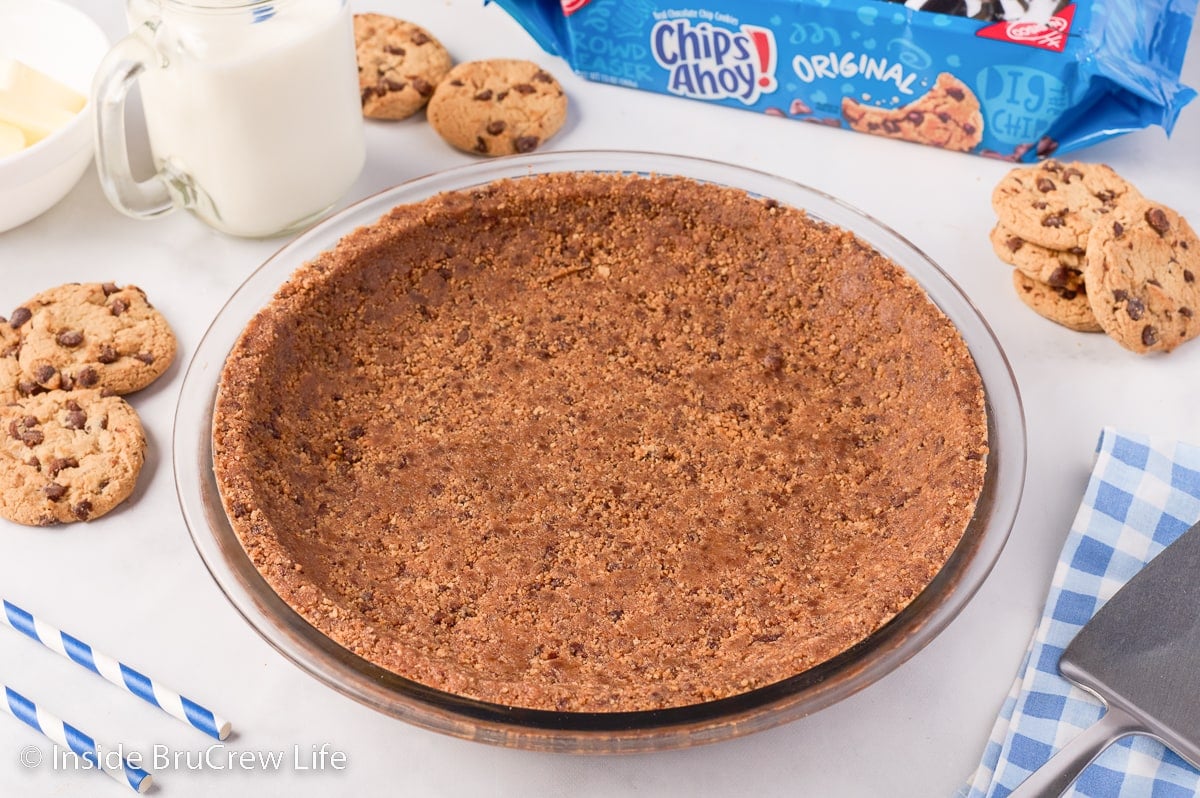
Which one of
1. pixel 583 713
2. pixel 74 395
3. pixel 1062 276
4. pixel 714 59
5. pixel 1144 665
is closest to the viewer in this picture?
pixel 583 713

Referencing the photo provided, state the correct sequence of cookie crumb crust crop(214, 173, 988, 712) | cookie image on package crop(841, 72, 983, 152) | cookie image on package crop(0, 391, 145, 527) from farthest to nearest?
1. cookie image on package crop(841, 72, 983, 152)
2. cookie image on package crop(0, 391, 145, 527)
3. cookie crumb crust crop(214, 173, 988, 712)

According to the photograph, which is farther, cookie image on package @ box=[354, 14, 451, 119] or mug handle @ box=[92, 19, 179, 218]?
cookie image on package @ box=[354, 14, 451, 119]

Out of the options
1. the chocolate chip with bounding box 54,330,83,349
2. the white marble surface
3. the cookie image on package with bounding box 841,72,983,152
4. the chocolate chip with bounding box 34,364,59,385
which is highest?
the cookie image on package with bounding box 841,72,983,152

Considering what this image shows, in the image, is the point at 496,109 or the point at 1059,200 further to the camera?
the point at 496,109

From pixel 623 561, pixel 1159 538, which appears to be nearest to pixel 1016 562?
pixel 1159 538

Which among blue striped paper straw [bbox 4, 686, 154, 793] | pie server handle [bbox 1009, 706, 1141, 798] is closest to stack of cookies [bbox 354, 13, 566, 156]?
blue striped paper straw [bbox 4, 686, 154, 793]

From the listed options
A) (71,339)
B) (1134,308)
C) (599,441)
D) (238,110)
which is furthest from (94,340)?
(1134,308)

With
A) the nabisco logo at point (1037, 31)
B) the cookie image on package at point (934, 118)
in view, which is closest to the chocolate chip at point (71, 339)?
the cookie image on package at point (934, 118)

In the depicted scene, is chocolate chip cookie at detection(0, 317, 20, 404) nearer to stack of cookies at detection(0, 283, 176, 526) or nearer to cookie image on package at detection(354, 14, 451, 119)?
stack of cookies at detection(0, 283, 176, 526)

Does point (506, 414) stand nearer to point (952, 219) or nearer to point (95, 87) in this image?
point (95, 87)

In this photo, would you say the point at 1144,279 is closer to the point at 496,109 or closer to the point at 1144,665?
the point at 1144,665
